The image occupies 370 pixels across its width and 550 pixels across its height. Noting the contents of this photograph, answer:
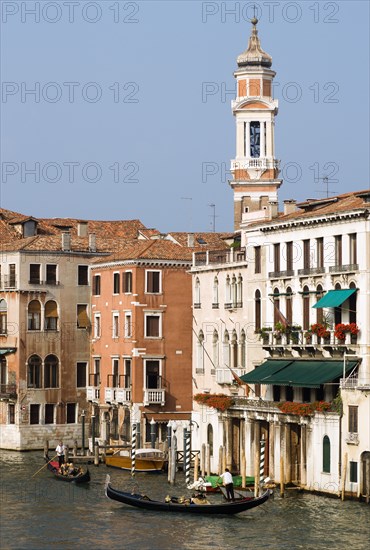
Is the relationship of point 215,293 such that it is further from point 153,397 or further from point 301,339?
point 301,339

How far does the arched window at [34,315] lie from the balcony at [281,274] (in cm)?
1733

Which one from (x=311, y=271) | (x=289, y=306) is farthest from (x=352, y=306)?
(x=289, y=306)

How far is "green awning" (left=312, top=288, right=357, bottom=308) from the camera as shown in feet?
162

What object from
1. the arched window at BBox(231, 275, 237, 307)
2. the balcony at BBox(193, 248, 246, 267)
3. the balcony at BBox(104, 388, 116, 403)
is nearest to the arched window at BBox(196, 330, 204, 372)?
the balcony at BBox(193, 248, 246, 267)

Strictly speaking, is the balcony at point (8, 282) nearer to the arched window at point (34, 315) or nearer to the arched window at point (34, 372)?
the arched window at point (34, 315)

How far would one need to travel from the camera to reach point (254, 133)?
82188 mm

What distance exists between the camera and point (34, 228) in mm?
74562

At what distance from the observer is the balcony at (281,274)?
53.5 m

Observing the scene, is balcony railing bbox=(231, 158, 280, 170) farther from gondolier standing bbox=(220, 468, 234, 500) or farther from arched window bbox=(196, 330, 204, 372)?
gondolier standing bbox=(220, 468, 234, 500)

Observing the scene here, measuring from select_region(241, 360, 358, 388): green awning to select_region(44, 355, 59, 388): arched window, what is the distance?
16.6 m

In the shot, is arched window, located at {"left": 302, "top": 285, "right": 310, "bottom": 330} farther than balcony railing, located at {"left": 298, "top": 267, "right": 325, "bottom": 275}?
Yes

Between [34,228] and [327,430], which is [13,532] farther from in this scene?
[34,228]

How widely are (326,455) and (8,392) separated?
75.9 ft

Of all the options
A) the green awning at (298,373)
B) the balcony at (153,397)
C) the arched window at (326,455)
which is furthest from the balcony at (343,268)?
the balcony at (153,397)
